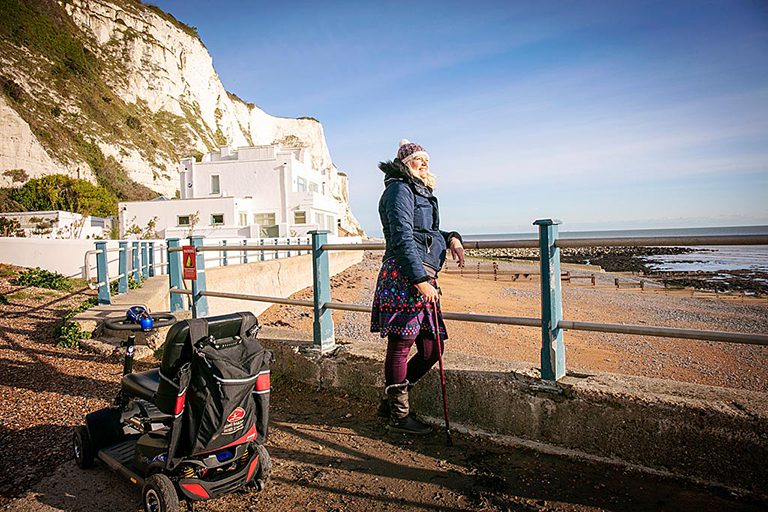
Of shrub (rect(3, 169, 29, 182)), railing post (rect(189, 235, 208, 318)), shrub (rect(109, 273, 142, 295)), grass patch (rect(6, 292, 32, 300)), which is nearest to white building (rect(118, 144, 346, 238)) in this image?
shrub (rect(3, 169, 29, 182))

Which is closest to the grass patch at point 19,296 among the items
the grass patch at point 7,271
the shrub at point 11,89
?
the grass patch at point 7,271

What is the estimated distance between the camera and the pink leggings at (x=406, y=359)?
3.02 m

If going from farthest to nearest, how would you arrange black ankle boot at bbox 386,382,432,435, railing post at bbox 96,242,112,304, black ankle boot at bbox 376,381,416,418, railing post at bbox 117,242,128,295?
railing post at bbox 117,242,128,295
railing post at bbox 96,242,112,304
black ankle boot at bbox 376,381,416,418
black ankle boot at bbox 386,382,432,435

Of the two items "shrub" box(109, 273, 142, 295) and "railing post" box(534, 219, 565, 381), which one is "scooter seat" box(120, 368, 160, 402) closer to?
"railing post" box(534, 219, 565, 381)

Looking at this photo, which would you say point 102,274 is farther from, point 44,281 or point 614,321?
point 614,321

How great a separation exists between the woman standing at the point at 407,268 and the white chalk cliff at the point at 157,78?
149ft

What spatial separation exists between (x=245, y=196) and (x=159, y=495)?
3595cm

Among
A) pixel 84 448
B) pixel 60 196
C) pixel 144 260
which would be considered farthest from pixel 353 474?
pixel 60 196

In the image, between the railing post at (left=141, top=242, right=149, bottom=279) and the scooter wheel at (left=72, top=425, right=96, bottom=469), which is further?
the railing post at (left=141, top=242, right=149, bottom=279)

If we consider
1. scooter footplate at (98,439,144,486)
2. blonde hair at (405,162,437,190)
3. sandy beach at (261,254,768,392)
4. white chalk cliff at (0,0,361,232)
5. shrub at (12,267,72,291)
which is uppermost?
white chalk cliff at (0,0,361,232)

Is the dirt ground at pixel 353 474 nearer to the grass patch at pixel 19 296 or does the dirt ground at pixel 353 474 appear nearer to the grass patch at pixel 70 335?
the grass patch at pixel 70 335

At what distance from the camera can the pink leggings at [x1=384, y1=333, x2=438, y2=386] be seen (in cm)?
302

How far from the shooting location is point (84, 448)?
9.23 ft

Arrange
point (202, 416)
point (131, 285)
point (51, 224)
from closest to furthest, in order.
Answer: point (202, 416) < point (131, 285) < point (51, 224)
